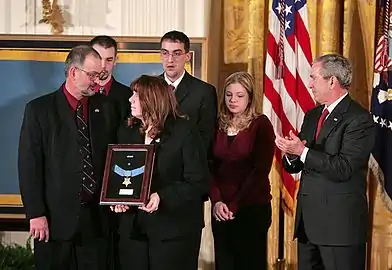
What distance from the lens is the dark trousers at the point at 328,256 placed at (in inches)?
140

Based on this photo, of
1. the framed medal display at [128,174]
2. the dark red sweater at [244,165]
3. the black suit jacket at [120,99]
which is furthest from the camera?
the dark red sweater at [244,165]

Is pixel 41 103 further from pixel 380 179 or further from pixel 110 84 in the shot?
pixel 380 179

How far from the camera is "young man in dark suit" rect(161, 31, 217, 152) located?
4.11m

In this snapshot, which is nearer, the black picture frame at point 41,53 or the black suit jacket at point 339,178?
the black suit jacket at point 339,178

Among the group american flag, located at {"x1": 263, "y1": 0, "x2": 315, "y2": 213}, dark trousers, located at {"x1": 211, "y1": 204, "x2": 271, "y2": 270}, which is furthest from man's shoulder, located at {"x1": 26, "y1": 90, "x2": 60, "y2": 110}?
american flag, located at {"x1": 263, "y1": 0, "x2": 315, "y2": 213}

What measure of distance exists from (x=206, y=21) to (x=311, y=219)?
7.02 ft

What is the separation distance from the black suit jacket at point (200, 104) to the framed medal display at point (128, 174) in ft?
2.61

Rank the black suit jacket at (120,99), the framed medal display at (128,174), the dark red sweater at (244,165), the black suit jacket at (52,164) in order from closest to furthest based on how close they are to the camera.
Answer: the framed medal display at (128,174) → the black suit jacket at (52,164) → the black suit jacket at (120,99) → the dark red sweater at (244,165)

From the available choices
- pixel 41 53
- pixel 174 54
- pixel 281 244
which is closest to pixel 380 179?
pixel 281 244

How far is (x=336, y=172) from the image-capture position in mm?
3459

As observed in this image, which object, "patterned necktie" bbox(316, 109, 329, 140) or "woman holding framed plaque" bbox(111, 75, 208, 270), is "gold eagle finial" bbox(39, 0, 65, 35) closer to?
"woman holding framed plaque" bbox(111, 75, 208, 270)

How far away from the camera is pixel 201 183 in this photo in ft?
11.2

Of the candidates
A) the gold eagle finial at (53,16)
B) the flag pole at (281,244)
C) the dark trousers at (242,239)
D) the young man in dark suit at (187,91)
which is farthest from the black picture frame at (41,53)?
the dark trousers at (242,239)

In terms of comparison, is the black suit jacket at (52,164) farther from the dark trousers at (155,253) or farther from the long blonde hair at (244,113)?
the long blonde hair at (244,113)
